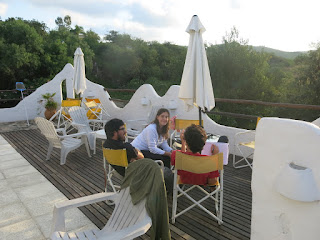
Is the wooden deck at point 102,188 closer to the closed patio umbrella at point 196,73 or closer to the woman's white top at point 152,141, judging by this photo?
the woman's white top at point 152,141

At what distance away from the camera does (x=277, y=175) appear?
4.76 feet

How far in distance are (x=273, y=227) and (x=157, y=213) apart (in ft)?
2.53

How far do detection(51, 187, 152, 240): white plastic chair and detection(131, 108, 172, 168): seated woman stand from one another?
46.9 inches

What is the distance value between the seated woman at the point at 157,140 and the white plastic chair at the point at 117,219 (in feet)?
3.91

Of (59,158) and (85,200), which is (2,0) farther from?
(85,200)

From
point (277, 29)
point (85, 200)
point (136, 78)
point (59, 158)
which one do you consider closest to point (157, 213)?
point (85, 200)

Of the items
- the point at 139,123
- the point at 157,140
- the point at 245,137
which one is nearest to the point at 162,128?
the point at 157,140

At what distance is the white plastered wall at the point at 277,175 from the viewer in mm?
1291

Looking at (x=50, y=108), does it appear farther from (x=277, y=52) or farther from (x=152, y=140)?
(x=277, y=52)

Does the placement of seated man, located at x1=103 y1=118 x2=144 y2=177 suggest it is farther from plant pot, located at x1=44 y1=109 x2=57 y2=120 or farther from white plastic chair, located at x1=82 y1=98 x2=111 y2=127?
plant pot, located at x1=44 y1=109 x2=57 y2=120

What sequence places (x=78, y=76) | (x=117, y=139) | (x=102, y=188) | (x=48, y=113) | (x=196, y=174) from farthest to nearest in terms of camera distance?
(x=48, y=113) < (x=78, y=76) < (x=102, y=188) < (x=117, y=139) < (x=196, y=174)

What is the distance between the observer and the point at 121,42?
102 feet

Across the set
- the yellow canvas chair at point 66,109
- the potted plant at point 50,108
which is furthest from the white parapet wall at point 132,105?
the yellow canvas chair at point 66,109

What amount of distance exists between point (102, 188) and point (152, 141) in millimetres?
1030
